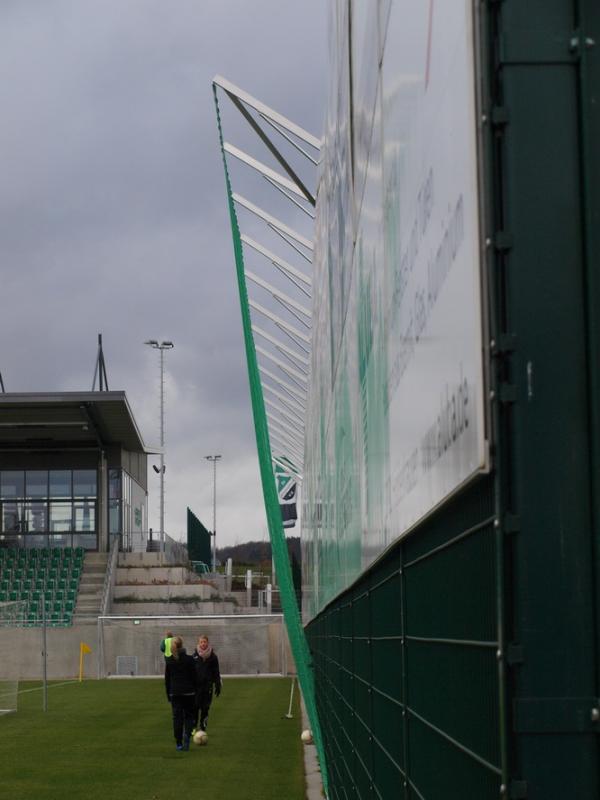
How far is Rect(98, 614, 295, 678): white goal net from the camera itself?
148ft

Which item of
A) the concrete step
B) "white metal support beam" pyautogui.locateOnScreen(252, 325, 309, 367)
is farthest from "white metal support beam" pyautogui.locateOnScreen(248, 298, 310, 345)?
the concrete step

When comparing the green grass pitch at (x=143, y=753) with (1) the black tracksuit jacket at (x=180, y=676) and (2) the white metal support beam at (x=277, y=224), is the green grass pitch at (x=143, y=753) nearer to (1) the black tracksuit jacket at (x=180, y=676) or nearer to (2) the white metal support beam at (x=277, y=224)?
(1) the black tracksuit jacket at (x=180, y=676)

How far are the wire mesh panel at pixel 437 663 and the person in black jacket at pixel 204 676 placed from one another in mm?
15444

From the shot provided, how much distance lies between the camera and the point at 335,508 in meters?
12.0

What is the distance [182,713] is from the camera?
1995cm

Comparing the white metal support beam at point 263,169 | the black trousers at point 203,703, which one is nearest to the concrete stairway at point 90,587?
the black trousers at point 203,703

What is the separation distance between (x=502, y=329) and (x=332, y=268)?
8298 mm

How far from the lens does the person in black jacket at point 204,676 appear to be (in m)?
22.5

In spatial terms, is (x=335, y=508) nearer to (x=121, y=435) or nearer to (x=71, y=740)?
(x=71, y=740)

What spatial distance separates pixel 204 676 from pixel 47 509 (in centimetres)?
3712

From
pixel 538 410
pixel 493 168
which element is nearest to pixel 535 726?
pixel 538 410

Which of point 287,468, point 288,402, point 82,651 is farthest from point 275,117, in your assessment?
point 82,651

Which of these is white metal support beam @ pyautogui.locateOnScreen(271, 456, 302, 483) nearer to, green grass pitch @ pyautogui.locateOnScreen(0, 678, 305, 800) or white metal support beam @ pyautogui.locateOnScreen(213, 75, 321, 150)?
green grass pitch @ pyautogui.locateOnScreen(0, 678, 305, 800)

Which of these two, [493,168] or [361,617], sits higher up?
[493,168]
